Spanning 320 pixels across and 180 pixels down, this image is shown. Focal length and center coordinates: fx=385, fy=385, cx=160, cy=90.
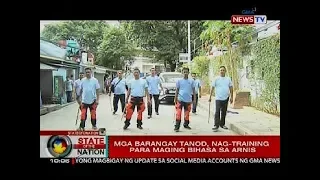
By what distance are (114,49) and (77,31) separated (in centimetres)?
43

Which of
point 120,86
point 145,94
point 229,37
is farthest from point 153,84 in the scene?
point 229,37

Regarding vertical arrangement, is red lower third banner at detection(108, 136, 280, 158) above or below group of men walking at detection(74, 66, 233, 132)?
below

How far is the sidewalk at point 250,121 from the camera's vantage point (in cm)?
392

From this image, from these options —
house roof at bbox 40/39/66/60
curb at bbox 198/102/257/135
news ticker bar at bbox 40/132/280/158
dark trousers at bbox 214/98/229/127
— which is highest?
house roof at bbox 40/39/66/60

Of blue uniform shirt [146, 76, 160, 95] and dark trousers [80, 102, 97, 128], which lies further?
blue uniform shirt [146, 76, 160, 95]

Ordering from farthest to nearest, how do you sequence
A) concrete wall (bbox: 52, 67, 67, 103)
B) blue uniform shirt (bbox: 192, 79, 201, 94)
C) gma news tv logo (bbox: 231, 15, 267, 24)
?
1. blue uniform shirt (bbox: 192, 79, 201, 94)
2. concrete wall (bbox: 52, 67, 67, 103)
3. gma news tv logo (bbox: 231, 15, 267, 24)

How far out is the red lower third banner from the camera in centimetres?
392

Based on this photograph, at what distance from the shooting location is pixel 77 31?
406cm

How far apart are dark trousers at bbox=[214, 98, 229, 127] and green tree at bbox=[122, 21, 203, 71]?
69 cm

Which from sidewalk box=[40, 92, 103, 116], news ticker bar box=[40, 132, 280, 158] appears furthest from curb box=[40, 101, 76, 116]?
news ticker bar box=[40, 132, 280, 158]

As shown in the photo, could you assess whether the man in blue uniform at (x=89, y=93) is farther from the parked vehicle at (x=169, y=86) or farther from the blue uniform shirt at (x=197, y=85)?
the blue uniform shirt at (x=197, y=85)

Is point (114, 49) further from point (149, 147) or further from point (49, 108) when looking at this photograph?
point (149, 147)

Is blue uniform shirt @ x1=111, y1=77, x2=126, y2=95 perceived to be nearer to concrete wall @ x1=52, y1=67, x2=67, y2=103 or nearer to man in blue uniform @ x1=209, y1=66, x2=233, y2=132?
concrete wall @ x1=52, y1=67, x2=67, y2=103
